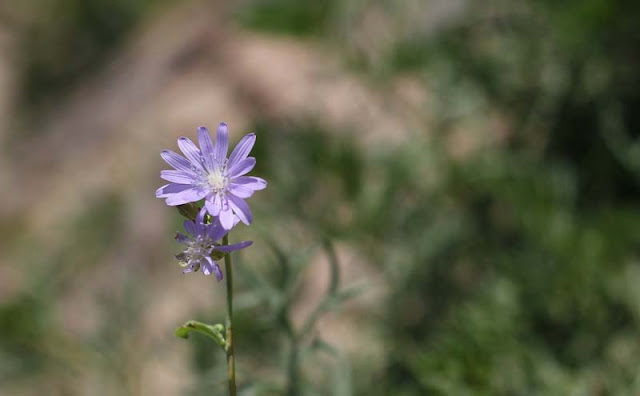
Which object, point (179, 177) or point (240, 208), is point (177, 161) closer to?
point (179, 177)

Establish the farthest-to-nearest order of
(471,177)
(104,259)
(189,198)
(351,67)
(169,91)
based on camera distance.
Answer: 1. (169,91)
2. (104,259)
3. (351,67)
4. (471,177)
5. (189,198)

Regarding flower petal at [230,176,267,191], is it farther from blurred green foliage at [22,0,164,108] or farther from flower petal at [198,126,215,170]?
blurred green foliage at [22,0,164,108]

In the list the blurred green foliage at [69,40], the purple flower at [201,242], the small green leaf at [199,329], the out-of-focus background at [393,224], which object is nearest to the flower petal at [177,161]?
the purple flower at [201,242]

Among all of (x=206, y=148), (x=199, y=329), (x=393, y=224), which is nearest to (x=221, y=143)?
(x=206, y=148)

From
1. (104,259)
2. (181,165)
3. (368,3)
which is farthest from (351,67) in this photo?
(181,165)

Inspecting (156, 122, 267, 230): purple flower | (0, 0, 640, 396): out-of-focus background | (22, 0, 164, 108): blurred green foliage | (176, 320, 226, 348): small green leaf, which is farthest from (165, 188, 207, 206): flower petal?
(22, 0, 164, 108): blurred green foliage

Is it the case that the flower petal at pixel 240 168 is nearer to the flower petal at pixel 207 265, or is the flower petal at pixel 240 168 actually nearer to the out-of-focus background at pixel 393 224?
the flower petal at pixel 207 265

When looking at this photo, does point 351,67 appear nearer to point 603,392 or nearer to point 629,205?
point 629,205
